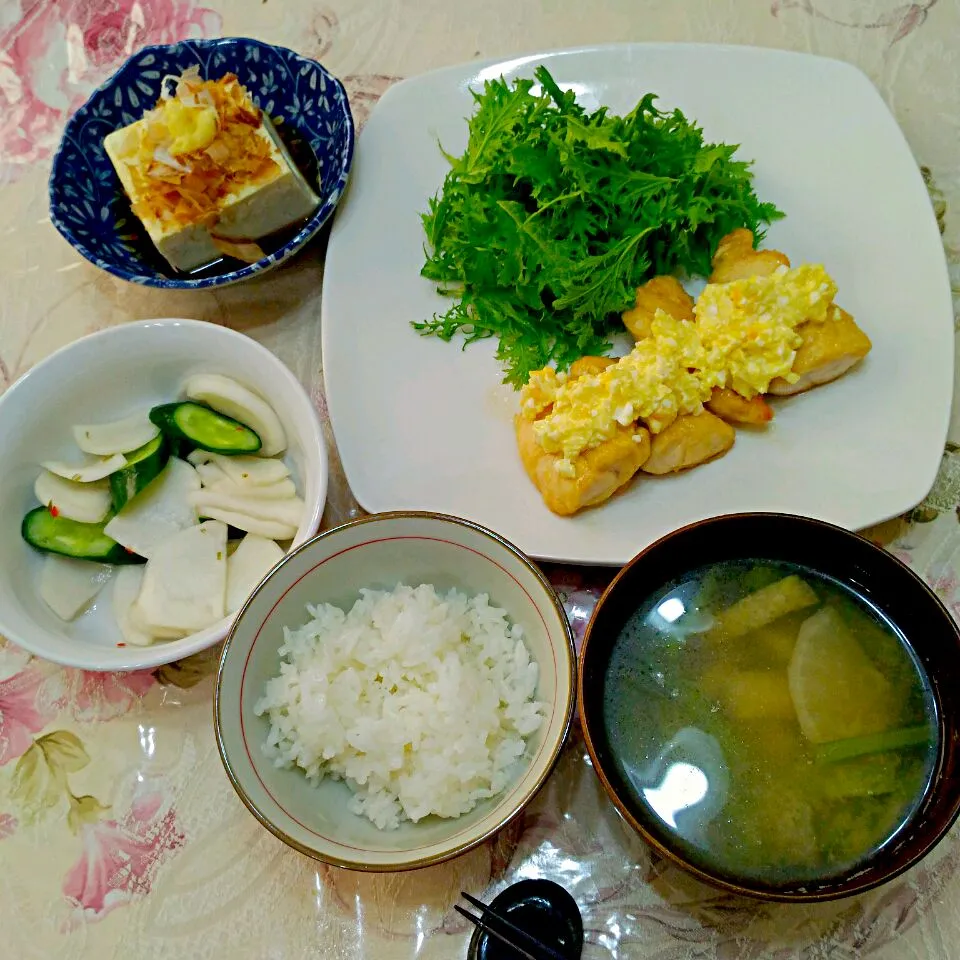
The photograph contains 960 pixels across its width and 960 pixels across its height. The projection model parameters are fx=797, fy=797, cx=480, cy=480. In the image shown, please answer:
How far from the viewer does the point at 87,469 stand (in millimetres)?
2016

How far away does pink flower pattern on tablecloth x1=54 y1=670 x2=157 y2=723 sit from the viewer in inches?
76.1

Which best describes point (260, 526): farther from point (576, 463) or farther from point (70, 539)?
point (576, 463)

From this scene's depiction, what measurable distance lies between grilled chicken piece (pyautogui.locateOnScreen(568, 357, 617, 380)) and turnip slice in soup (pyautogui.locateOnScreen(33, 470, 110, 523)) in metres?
1.23

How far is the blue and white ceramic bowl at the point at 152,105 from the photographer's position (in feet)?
7.42

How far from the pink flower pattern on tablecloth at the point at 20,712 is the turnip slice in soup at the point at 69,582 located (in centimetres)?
20

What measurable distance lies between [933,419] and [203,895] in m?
2.01

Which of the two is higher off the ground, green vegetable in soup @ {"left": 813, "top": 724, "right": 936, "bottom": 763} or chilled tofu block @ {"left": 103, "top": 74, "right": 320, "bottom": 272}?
chilled tofu block @ {"left": 103, "top": 74, "right": 320, "bottom": 272}

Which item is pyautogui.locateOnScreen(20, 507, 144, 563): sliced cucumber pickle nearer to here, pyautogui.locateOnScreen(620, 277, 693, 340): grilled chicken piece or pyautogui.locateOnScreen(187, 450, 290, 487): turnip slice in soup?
pyautogui.locateOnScreen(187, 450, 290, 487): turnip slice in soup

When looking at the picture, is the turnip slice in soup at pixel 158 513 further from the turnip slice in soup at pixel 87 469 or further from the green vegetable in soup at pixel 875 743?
Result: the green vegetable in soup at pixel 875 743

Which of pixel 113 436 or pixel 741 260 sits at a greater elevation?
pixel 741 260

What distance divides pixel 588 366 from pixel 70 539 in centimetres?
136

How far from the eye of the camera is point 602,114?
83.7 inches

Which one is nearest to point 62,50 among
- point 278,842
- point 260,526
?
point 260,526

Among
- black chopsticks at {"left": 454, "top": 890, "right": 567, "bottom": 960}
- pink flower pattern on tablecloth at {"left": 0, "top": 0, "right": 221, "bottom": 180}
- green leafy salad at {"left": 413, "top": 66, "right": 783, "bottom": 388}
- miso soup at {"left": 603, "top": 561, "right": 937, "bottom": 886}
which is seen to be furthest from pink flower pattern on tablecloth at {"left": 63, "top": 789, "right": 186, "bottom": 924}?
pink flower pattern on tablecloth at {"left": 0, "top": 0, "right": 221, "bottom": 180}
